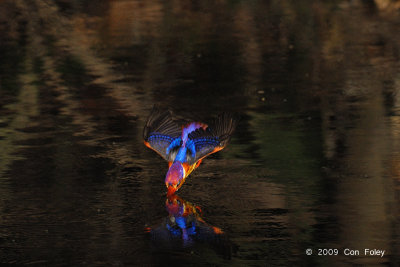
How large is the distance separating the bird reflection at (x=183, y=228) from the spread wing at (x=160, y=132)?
0.53 meters

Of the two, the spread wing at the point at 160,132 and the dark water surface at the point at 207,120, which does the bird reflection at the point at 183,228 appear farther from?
the spread wing at the point at 160,132

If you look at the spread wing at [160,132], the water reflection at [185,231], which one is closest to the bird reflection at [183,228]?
the water reflection at [185,231]

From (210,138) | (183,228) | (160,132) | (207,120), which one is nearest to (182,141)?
(210,138)

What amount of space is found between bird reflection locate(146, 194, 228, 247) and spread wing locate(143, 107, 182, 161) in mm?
529

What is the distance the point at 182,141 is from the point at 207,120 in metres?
2.79

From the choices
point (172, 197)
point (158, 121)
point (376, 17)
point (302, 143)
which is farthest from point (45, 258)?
point (376, 17)

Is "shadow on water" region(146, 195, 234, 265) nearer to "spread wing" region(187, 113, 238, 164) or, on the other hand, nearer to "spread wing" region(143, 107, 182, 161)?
"spread wing" region(187, 113, 238, 164)

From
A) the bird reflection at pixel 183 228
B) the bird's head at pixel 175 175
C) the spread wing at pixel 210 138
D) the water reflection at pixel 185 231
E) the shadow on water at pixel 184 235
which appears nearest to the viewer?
the shadow on water at pixel 184 235

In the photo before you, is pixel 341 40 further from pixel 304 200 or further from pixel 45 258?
pixel 45 258

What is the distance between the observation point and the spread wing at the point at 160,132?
8688 millimetres

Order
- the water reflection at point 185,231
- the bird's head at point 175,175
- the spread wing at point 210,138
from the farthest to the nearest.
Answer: the spread wing at point 210,138 < the bird's head at point 175,175 < the water reflection at point 185,231

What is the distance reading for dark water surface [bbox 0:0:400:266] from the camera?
298 inches

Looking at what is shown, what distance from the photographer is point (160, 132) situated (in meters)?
8.91

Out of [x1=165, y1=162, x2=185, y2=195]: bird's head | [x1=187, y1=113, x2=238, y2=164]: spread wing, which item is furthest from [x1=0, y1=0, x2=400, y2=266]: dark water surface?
[x1=187, y1=113, x2=238, y2=164]: spread wing
